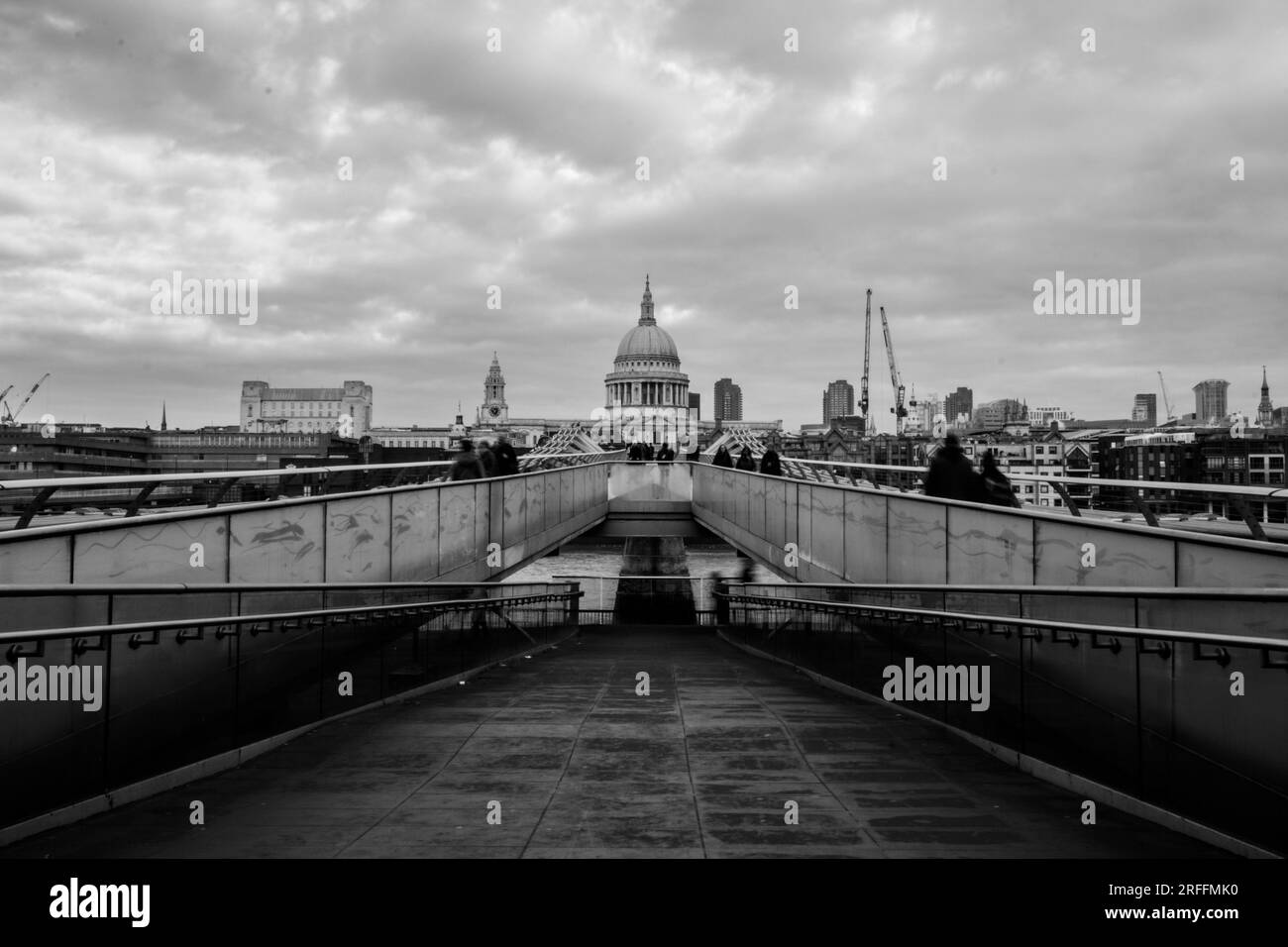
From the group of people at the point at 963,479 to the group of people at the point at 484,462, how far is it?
25.5 feet

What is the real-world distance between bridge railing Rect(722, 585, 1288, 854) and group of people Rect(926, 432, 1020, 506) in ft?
8.08

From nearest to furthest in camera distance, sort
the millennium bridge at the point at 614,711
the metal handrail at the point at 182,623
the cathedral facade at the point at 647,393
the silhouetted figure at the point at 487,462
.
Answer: the millennium bridge at the point at 614,711
the metal handrail at the point at 182,623
the silhouetted figure at the point at 487,462
the cathedral facade at the point at 647,393

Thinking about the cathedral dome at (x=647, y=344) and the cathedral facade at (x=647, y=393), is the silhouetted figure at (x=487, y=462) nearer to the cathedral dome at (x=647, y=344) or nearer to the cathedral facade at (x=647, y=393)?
the cathedral facade at (x=647, y=393)

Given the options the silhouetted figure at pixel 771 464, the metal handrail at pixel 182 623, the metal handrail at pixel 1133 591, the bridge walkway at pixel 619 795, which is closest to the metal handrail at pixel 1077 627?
the metal handrail at pixel 1133 591

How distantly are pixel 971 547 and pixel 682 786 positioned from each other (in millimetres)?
5430

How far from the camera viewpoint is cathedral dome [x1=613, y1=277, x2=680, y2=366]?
7303 inches

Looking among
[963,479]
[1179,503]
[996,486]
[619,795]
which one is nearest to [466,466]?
[963,479]

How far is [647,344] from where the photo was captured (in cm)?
18888

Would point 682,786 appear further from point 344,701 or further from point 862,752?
point 344,701

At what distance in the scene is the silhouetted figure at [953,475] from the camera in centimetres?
1166

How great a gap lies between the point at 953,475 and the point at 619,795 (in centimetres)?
714

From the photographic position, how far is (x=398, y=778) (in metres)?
6.55

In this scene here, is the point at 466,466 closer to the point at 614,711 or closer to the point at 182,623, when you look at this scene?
the point at 614,711

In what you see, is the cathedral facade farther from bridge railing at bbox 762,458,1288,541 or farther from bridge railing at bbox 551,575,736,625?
bridge railing at bbox 762,458,1288,541
